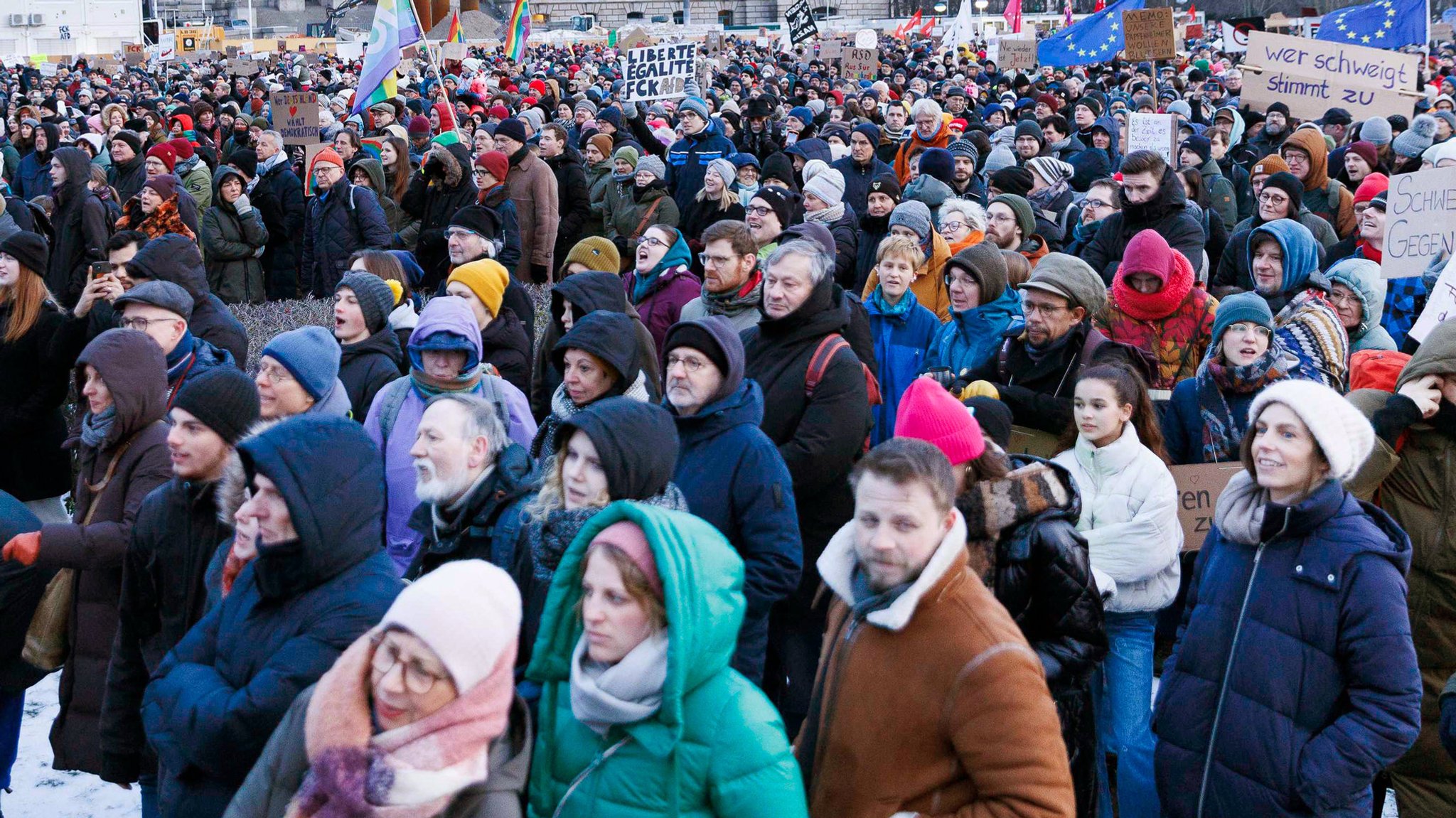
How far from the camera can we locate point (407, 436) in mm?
4395

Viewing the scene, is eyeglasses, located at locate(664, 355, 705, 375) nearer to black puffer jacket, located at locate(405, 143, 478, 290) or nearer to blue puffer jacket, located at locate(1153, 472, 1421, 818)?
blue puffer jacket, located at locate(1153, 472, 1421, 818)

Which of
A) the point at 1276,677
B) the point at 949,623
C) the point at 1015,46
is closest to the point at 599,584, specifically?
the point at 949,623

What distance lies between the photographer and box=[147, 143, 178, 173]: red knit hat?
1077cm

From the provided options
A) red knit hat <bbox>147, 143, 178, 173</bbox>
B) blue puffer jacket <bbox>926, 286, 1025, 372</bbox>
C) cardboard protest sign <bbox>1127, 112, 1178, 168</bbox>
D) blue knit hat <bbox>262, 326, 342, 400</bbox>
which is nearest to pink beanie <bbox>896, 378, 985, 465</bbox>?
blue knit hat <bbox>262, 326, 342, 400</bbox>

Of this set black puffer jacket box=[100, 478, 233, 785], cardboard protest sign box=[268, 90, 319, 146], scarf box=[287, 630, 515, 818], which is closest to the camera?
scarf box=[287, 630, 515, 818]

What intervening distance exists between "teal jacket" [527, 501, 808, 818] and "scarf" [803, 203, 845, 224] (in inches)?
218

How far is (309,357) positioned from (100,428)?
58cm

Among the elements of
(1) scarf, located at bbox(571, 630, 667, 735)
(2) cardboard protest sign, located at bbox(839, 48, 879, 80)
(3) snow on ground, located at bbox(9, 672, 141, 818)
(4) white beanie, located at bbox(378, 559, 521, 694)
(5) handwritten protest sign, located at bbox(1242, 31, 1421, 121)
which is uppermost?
(2) cardboard protest sign, located at bbox(839, 48, 879, 80)

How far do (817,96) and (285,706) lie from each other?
17.7 metres

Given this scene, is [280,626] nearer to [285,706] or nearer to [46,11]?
[285,706]

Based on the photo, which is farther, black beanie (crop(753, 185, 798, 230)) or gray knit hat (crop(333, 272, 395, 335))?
black beanie (crop(753, 185, 798, 230))

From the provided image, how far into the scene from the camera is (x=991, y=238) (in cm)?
696

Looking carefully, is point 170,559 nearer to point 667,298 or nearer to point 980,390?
point 980,390

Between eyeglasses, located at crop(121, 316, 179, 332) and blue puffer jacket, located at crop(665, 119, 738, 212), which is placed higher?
blue puffer jacket, located at crop(665, 119, 738, 212)
